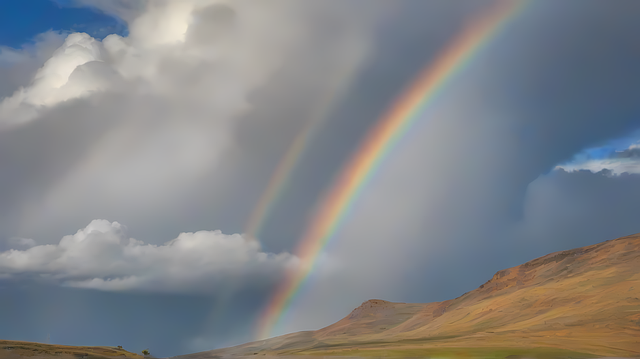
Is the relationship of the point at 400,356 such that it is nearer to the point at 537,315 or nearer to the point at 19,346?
the point at 19,346

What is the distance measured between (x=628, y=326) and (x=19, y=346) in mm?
156469

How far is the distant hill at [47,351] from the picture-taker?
80.9 metres

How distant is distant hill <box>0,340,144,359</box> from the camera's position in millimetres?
80875

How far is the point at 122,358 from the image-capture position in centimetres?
9500

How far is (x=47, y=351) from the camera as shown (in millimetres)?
86625

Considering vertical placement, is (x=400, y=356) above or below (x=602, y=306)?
below

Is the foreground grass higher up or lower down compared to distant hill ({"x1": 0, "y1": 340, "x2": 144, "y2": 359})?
lower down

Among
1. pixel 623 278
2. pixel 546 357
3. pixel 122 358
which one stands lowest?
pixel 546 357

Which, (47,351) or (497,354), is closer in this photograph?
(47,351)

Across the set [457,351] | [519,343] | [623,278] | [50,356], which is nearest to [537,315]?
[623,278]

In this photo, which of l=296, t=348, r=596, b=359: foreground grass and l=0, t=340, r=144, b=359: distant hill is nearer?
l=0, t=340, r=144, b=359: distant hill

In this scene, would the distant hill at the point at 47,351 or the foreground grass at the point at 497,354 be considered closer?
the distant hill at the point at 47,351

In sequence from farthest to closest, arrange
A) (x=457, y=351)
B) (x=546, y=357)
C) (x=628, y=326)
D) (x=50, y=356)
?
(x=628, y=326)
(x=457, y=351)
(x=546, y=357)
(x=50, y=356)

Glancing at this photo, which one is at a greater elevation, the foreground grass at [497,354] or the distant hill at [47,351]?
the distant hill at [47,351]
